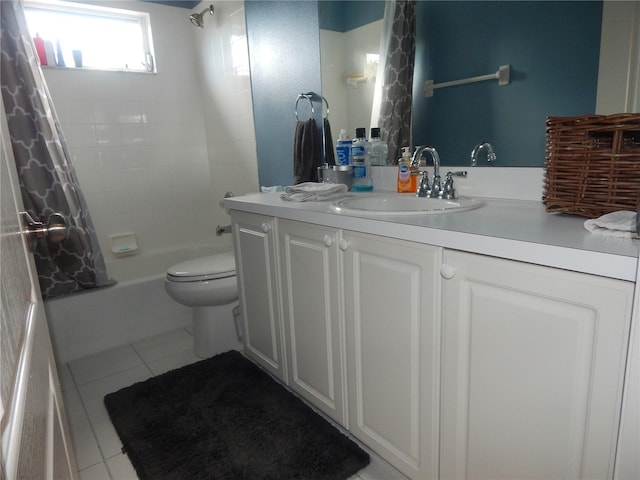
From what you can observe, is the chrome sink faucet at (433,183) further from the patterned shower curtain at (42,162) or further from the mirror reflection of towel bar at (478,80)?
the patterned shower curtain at (42,162)

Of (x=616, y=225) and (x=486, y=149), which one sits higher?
A: (x=486, y=149)

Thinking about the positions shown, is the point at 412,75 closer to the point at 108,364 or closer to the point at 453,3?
the point at 453,3

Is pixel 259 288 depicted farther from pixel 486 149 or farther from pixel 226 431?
pixel 486 149

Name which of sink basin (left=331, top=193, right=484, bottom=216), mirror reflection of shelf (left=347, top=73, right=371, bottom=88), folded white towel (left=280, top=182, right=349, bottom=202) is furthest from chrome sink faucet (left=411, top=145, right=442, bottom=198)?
mirror reflection of shelf (left=347, top=73, right=371, bottom=88)

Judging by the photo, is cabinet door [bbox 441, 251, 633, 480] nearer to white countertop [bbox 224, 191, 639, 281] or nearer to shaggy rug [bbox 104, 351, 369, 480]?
white countertop [bbox 224, 191, 639, 281]

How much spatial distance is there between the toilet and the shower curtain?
3.34 feet

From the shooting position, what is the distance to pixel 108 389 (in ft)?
6.32

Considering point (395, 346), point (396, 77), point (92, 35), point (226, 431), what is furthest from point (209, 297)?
point (92, 35)

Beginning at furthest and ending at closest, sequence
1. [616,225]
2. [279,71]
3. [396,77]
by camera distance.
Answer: [279,71]
[396,77]
[616,225]

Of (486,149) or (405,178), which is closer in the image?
(486,149)

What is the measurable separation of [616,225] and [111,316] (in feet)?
7.83

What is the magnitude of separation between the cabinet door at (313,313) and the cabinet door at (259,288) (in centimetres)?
7

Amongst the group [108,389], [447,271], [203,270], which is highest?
[447,271]

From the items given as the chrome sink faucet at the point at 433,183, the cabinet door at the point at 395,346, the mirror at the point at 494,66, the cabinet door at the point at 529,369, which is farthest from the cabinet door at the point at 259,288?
the cabinet door at the point at 529,369
